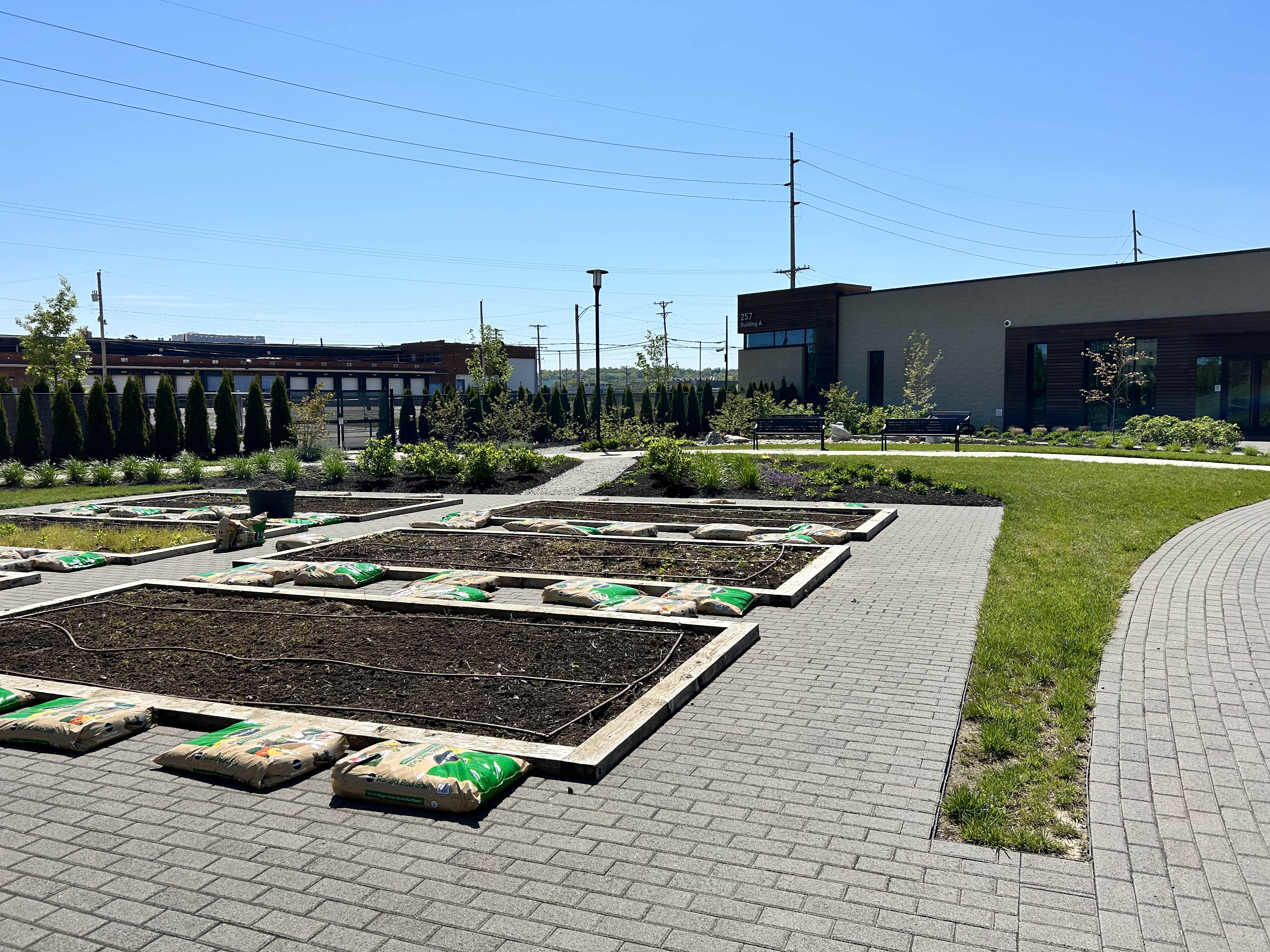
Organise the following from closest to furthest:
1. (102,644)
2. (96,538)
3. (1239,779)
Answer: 1. (1239,779)
2. (102,644)
3. (96,538)

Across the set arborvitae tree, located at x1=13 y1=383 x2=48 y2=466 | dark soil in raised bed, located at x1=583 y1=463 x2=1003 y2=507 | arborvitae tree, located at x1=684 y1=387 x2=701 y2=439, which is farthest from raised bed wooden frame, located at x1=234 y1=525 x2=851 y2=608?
arborvitae tree, located at x1=684 y1=387 x2=701 y2=439

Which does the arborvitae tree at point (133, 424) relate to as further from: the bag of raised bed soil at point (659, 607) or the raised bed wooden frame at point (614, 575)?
the bag of raised bed soil at point (659, 607)

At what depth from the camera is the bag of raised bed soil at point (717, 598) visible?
7.34 meters

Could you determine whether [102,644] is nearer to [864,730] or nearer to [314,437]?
[864,730]

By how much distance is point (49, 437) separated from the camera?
25.2m

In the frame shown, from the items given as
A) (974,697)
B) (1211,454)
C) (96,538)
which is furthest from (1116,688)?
(1211,454)

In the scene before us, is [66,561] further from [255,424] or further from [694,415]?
[694,415]

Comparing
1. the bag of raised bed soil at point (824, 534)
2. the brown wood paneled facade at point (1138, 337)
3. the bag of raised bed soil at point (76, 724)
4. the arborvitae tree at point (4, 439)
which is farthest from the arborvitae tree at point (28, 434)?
the brown wood paneled facade at point (1138, 337)

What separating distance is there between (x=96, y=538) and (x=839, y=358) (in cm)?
3292

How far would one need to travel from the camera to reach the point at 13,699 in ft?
17.5

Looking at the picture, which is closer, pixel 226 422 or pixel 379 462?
pixel 379 462

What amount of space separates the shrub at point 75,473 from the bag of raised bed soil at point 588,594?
666 inches

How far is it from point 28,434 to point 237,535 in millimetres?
17295

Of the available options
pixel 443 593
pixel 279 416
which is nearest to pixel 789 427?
pixel 279 416
